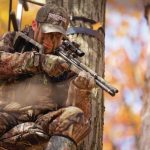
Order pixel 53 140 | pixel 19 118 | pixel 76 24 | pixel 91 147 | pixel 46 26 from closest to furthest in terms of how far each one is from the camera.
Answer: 1. pixel 53 140
2. pixel 19 118
3. pixel 46 26
4. pixel 91 147
5. pixel 76 24

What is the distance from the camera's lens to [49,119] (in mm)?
4398

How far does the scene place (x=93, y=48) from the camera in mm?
5727

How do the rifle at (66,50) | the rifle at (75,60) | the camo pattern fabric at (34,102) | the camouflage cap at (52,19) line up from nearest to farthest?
the camo pattern fabric at (34,102), the rifle at (75,60), the rifle at (66,50), the camouflage cap at (52,19)

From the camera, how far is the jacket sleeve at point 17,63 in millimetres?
4539

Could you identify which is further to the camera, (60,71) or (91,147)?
(91,147)

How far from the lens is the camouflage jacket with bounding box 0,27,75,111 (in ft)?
15.0

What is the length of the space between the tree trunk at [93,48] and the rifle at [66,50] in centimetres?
48

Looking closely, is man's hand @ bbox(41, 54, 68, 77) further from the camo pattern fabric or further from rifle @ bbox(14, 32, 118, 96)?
rifle @ bbox(14, 32, 118, 96)

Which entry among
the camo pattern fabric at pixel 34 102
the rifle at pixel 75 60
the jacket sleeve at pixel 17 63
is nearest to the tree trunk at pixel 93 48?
the rifle at pixel 75 60

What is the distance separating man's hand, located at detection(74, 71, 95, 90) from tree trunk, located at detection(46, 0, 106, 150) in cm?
81

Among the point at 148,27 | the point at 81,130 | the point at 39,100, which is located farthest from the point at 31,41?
the point at 148,27

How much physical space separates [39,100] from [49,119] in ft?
1.06

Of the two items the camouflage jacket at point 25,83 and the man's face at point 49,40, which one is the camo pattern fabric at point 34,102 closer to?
the camouflage jacket at point 25,83

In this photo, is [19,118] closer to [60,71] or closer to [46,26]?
[60,71]
